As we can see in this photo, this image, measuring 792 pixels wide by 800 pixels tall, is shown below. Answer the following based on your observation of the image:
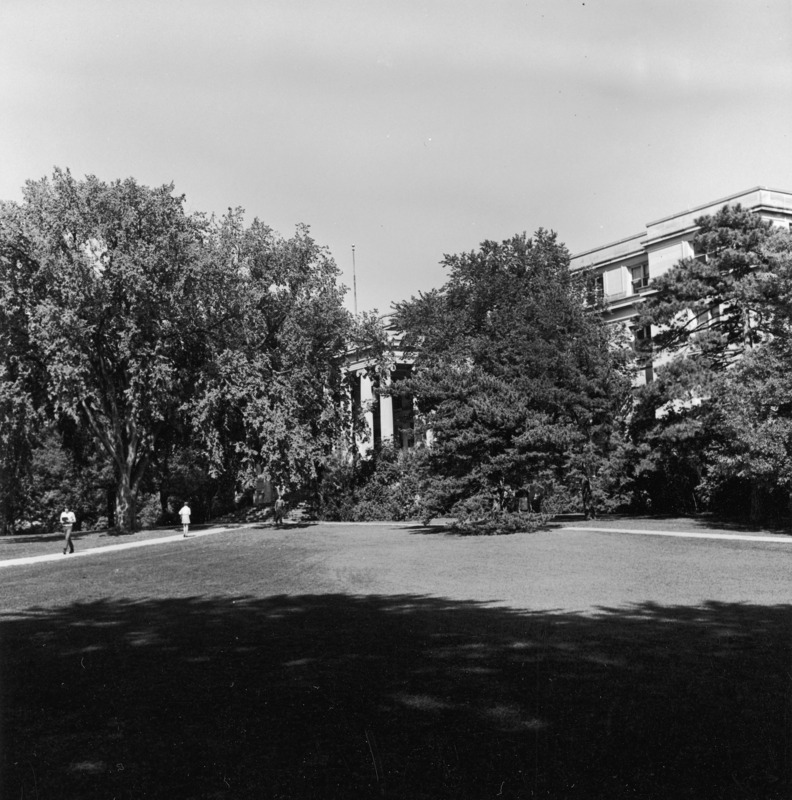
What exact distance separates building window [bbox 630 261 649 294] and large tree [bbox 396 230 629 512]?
1177 centimetres

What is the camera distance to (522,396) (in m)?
26.8

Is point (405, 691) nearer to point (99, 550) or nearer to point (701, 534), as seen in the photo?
point (701, 534)

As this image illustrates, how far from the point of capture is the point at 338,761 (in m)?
4.92

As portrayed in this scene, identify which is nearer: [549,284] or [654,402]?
[654,402]

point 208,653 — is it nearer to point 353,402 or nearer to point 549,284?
point 549,284

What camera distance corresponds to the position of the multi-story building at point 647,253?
4103cm

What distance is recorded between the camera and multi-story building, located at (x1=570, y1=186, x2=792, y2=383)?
→ 41.0m

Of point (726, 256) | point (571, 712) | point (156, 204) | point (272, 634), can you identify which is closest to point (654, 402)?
point (726, 256)

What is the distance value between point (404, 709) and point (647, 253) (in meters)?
45.6

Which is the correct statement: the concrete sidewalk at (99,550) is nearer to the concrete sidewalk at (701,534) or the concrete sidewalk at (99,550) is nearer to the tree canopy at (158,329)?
the tree canopy at (158,329)

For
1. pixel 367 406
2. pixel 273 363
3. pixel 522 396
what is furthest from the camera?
pixel 367 406

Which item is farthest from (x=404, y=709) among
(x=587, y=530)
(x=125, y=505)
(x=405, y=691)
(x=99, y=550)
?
(x=125, y=505)

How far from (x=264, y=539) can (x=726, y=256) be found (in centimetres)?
2140

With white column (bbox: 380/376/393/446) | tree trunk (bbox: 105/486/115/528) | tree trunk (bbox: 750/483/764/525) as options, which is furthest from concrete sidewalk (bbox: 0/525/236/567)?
tree trunk (bbox: 105/486/115/528)
